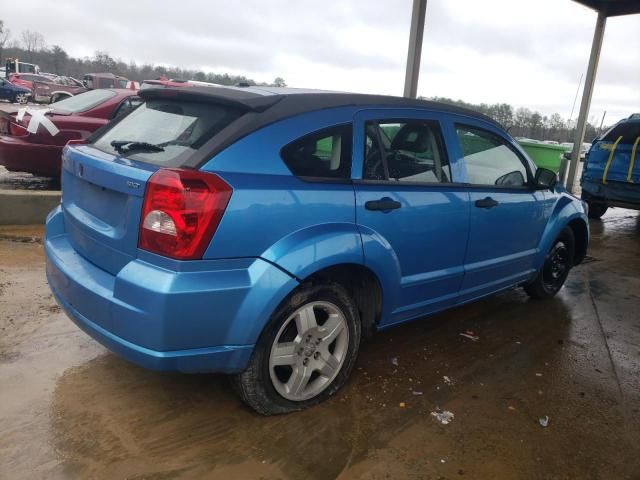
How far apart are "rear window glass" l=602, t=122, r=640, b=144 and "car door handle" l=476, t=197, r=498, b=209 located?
247 inches

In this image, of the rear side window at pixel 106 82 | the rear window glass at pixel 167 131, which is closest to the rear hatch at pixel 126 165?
the rear window glass at pixel 167 131

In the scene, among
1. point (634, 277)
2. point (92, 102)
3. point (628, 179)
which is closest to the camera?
point (634, 277)

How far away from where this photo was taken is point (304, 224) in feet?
8.37

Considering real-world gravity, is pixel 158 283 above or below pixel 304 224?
below

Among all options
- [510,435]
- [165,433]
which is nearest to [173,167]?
[165,433]

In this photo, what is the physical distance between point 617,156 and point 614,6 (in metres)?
4.59

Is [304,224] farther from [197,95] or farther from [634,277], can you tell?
[634,277]

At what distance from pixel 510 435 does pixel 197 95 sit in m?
2.40

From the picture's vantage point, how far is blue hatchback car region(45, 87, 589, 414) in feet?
7.50

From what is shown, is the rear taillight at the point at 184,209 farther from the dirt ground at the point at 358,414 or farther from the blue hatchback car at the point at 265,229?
the dirt ground at the point at 358,414

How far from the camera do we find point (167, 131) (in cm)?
269

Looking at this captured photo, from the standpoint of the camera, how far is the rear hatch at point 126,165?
7.87ft

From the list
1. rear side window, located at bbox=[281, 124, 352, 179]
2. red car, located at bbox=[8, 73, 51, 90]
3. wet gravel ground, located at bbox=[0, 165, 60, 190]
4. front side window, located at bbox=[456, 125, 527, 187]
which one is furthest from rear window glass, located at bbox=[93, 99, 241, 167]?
red car, located at bbox=[8, 73, 51, 90]

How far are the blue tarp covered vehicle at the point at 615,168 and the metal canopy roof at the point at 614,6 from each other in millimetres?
3192
